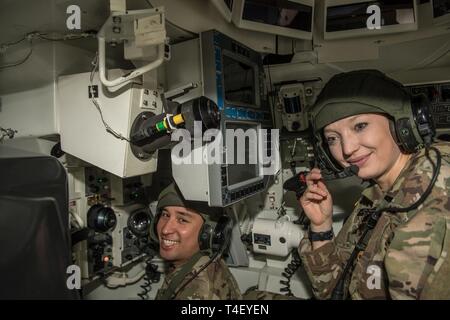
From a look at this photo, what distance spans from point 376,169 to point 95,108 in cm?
139

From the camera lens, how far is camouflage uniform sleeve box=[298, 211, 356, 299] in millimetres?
1565

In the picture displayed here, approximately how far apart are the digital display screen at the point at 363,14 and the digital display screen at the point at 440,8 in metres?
0.12

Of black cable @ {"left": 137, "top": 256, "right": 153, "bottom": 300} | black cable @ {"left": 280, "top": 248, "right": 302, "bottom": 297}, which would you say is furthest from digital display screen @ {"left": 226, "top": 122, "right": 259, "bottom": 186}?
black cable @ {"left": 137, "top": 256, "right": 153, "bottom": 300}

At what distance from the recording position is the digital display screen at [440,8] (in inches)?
67.6

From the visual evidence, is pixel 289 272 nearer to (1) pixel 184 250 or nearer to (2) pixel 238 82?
(1) pixel 184 250

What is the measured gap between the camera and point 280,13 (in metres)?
1.92

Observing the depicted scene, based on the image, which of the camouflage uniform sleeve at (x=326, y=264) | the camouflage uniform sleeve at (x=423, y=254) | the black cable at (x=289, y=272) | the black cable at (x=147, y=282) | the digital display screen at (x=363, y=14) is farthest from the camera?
the black cable at (x=147, y=282)

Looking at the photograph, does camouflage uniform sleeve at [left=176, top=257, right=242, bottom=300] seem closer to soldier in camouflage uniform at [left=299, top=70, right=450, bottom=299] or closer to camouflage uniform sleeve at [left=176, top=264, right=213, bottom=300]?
camouflage uniform sleeve at [left=176, top=264, right=213, bottom=300]

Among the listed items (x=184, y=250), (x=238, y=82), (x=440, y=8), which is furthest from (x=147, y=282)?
(x=440, y=8)

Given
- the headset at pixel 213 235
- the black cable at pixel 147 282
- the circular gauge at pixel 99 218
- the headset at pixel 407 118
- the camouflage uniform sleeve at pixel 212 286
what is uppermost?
the headset at pixel 407 118

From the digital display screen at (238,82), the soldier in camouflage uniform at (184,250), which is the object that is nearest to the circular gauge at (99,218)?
the soldier in camouflage uniform at (184,250)

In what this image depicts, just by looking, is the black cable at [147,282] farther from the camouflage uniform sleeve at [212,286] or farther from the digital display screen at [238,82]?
the digital display screen at [238,82]

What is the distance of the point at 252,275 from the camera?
2.36 metres
